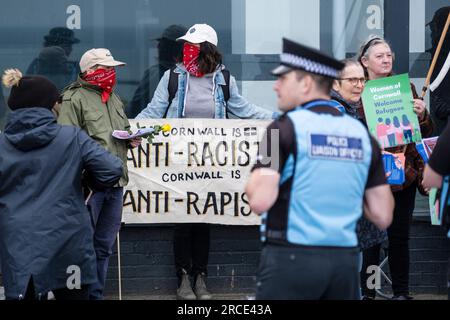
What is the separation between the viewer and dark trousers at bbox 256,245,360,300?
13.8 feet

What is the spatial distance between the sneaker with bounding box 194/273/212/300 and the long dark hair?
1628 millimetres

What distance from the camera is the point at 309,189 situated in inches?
165

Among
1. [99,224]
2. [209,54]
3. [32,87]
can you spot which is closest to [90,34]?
[209,54]

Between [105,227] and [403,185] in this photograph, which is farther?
[403,185]

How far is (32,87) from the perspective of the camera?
5645 millimetres

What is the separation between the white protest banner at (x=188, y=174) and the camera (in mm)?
7746

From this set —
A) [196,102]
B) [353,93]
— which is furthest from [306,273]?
[196,102]

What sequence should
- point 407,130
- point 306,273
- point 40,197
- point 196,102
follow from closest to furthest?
point 306,273 → point 40,197 → point 407,130 → point 196,102

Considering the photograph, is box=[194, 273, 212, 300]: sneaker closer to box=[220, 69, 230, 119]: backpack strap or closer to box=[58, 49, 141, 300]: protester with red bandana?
box=[58, 49, 141, 300]: protester with red bandana

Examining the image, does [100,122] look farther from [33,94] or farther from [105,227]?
[33,94]

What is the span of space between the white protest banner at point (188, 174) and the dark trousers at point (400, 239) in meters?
1.19

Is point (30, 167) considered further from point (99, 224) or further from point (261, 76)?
point (261, 76)

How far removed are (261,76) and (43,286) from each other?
3317mm

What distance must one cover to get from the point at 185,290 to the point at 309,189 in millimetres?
3722
